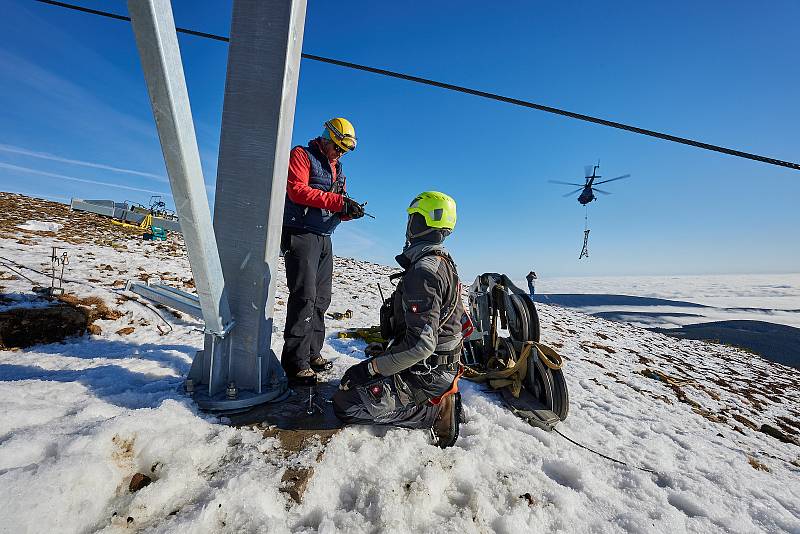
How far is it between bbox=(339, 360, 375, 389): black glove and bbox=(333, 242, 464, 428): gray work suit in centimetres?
5

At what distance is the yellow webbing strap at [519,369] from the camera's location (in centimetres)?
365

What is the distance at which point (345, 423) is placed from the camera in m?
2.73

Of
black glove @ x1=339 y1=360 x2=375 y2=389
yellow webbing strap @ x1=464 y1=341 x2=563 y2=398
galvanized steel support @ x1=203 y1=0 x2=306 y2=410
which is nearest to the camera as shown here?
galvanized steel support @ x1=203 y1=0 x2=306 y2=410

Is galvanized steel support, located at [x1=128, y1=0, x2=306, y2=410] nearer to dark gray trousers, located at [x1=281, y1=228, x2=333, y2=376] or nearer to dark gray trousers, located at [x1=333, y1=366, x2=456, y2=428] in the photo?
dark gray trousers, located at [x1=281, y1=228, x2=333, y2=376]

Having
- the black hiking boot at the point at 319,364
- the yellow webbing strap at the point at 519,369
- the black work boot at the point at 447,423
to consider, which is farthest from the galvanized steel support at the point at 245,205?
the yellow webbing strap at the point at 519,369

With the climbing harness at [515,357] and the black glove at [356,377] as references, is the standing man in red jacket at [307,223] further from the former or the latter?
the climbing harness at [515,357]

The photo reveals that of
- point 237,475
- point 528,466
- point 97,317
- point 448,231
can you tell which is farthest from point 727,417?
point 97,317

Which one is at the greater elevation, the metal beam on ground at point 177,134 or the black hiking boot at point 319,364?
the metal beam on ground at point 177,134

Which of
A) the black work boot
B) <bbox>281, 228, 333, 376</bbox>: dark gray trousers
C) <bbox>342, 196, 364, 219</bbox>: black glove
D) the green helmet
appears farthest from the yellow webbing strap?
<bbox>342, 196, 364, 219</bbox>: black glove

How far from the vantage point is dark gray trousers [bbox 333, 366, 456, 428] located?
2.68m

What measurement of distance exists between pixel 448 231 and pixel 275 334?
11.6ft

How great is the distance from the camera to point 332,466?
2.21 meters

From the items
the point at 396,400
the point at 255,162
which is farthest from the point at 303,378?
the point at 255,162

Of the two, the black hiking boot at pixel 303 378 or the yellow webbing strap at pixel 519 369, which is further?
the yellow webbing strap at pixel 519 369
